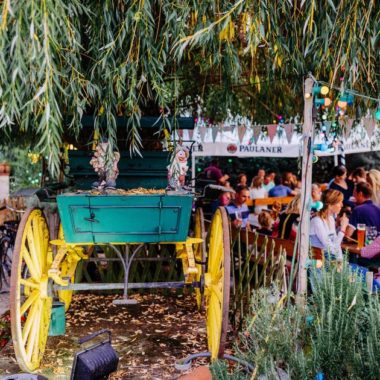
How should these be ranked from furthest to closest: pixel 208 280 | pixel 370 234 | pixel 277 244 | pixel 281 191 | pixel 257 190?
1. pixel 281 191
2. pixel 257 190
3. pixel 277 244
4. pixel 370 234
5. pixel 208 280

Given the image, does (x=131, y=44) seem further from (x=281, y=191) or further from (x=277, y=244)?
(x=281, y=191)

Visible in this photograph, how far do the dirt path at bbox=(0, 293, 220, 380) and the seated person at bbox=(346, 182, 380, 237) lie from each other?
2213 mm

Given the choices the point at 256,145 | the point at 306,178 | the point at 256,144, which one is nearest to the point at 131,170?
the point at 306,178

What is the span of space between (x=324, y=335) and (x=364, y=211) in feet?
13.3

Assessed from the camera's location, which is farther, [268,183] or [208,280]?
[268,183]

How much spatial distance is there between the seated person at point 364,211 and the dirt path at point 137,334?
2.21 m

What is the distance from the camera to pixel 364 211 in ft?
22.5

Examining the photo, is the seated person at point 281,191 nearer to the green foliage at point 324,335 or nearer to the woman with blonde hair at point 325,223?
the woman with blonde hair at point 325,223

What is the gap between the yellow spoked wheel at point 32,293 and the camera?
4.48 metres

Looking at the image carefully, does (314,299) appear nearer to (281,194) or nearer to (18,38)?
(18,38)

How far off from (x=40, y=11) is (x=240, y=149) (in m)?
7.38

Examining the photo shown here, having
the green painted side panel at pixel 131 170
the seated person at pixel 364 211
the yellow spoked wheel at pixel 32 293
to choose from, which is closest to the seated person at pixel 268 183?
the seated person at pixel 364 211

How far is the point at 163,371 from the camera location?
5.03 m

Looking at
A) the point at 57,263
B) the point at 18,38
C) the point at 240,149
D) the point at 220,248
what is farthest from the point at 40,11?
the point at 240,149
